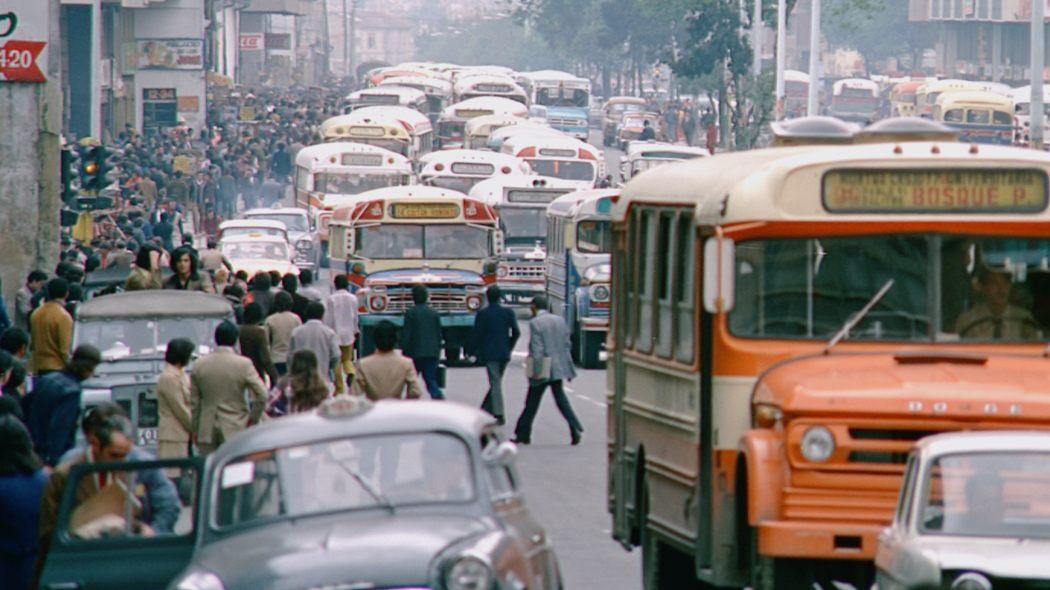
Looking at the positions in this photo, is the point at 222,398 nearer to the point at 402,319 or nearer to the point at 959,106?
the point at 402,319

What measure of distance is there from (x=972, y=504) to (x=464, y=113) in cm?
6689

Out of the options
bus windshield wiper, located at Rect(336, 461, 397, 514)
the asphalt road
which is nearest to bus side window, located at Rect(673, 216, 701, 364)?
bus windshield wiper, located at Rect(336, 461, 397, 514)

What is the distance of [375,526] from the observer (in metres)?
9.49

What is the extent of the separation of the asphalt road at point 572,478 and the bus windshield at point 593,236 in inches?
64.9

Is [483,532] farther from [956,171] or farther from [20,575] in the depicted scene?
[956,171]

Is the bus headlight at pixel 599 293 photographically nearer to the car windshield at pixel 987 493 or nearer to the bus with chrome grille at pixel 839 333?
the bus with chrome grille at pixel 839 333

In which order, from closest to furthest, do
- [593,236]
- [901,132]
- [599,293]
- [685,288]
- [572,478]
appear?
[685,288] < [901,132] < [572,478] < [599,293] < [593,236]

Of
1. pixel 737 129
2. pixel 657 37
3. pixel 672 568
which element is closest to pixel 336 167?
pixel 737 129

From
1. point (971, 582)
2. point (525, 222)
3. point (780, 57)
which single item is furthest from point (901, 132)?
point (780, 57)

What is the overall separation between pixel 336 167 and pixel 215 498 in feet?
128

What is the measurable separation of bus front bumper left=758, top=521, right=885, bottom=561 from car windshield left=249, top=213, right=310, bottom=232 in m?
37.4

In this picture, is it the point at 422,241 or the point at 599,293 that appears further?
the point at 422,241

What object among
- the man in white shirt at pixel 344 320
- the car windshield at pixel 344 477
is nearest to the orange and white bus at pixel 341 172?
the man in white shirt at pixel 344 320

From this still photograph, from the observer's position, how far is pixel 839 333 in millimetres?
11586
